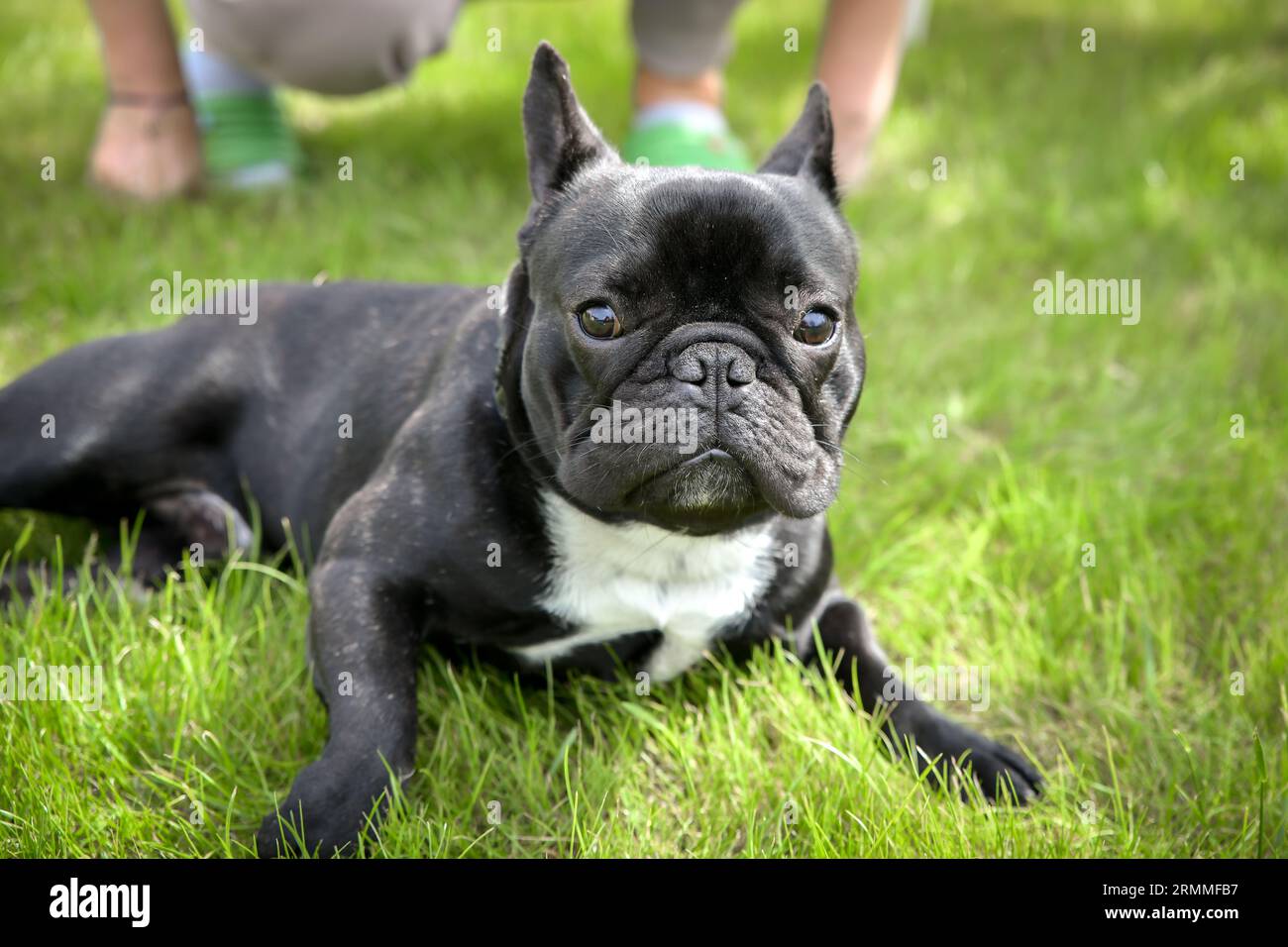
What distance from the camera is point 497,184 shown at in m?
6.00

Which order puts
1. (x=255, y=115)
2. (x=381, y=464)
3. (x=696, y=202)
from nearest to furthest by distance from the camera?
(x=696, y=202)
(x=381, y=464)
(x=255, y=115)

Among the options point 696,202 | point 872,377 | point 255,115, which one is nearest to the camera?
point 696,202

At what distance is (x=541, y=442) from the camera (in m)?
2.72

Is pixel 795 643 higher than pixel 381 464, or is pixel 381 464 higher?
pixel 381 464

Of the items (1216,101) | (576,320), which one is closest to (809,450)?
(576,320)

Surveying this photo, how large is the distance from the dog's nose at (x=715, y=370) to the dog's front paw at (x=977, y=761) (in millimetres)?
1004

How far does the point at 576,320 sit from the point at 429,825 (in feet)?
3.53

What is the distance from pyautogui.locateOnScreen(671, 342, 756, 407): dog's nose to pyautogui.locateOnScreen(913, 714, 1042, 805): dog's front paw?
3.30ft

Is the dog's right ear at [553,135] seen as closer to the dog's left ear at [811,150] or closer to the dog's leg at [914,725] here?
the dog's left ear at [811,150]

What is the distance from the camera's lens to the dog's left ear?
304cm

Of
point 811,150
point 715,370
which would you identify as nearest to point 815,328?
point 715,370

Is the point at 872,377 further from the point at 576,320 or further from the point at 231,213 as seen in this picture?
the point at 231,213

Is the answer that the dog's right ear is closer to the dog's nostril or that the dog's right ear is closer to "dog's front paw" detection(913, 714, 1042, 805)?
the dog's nostril

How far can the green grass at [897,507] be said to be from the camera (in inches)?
108
